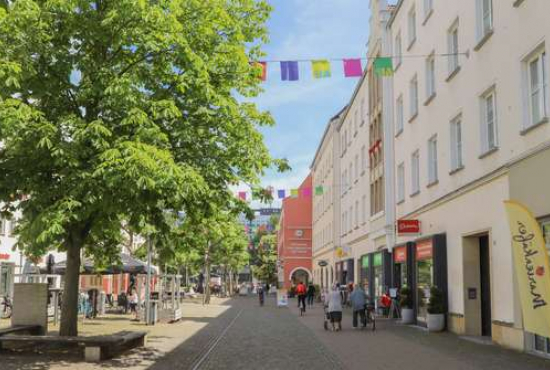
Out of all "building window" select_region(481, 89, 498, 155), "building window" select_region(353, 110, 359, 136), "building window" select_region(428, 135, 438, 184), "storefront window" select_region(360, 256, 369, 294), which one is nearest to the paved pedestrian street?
"building window" select_region(481, 89, 498, 155)

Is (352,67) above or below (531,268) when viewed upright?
above

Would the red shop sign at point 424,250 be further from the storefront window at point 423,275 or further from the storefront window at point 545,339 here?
the storefront window at point 545,339

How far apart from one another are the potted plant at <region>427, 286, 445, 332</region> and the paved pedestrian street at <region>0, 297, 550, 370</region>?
0.47 m

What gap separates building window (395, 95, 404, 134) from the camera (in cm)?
2871

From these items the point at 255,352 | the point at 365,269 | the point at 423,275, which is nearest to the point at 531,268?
the point at 255,352

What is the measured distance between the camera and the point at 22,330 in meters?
16.7

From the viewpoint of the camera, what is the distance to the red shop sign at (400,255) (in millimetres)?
26234

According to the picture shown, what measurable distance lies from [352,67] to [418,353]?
727 centimetres

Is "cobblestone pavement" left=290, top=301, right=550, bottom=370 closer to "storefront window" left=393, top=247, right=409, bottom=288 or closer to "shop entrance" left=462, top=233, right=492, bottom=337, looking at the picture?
"shop entrance" left=462, top=233, right=492, bottom=337

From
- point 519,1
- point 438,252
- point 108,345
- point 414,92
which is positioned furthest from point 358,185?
point 108,345

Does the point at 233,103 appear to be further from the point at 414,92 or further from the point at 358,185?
the point at 358,185

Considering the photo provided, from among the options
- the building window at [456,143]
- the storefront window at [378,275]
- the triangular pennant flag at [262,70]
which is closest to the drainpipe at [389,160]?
the storefront window at [378,275]

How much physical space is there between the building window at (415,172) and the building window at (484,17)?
25.9ft

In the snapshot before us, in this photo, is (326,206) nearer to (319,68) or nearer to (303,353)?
(319,68)
